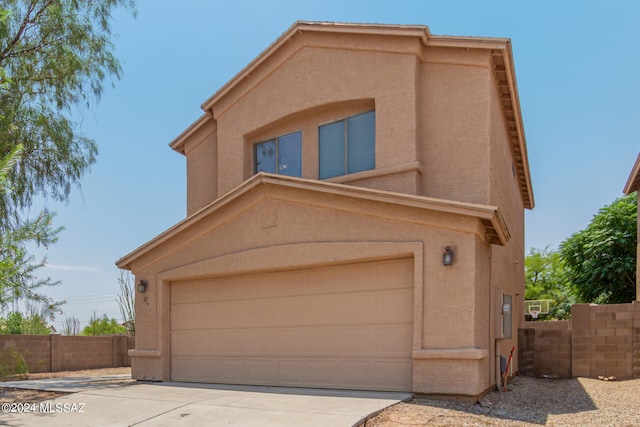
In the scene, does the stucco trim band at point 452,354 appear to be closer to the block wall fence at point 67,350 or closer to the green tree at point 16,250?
the green tree at point 16,250

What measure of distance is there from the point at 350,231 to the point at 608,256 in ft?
68.2

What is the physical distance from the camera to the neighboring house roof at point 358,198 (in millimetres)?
9062

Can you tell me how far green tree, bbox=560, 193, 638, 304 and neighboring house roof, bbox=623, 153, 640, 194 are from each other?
224 inches

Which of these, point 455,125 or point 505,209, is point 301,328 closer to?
point 455,125

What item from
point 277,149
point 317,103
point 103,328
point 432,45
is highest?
point 432,45

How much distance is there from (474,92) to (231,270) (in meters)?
6.35

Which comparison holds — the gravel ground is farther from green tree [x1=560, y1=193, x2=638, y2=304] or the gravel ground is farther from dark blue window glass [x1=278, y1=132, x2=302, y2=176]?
green tree [x1=560, y1=193, x2=638, y2=304]

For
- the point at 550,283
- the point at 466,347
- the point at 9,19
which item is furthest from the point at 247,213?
the point at 550,283

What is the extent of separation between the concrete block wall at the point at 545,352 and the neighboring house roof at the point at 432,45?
511 centimetres

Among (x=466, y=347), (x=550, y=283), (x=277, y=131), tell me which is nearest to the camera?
(x=466, y=347)

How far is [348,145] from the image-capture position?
12570mm

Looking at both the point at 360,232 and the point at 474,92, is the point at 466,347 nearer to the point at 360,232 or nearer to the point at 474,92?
the point at 360,232

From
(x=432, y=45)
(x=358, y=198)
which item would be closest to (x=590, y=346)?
(x=358, y=198)

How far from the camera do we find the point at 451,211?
916cm
